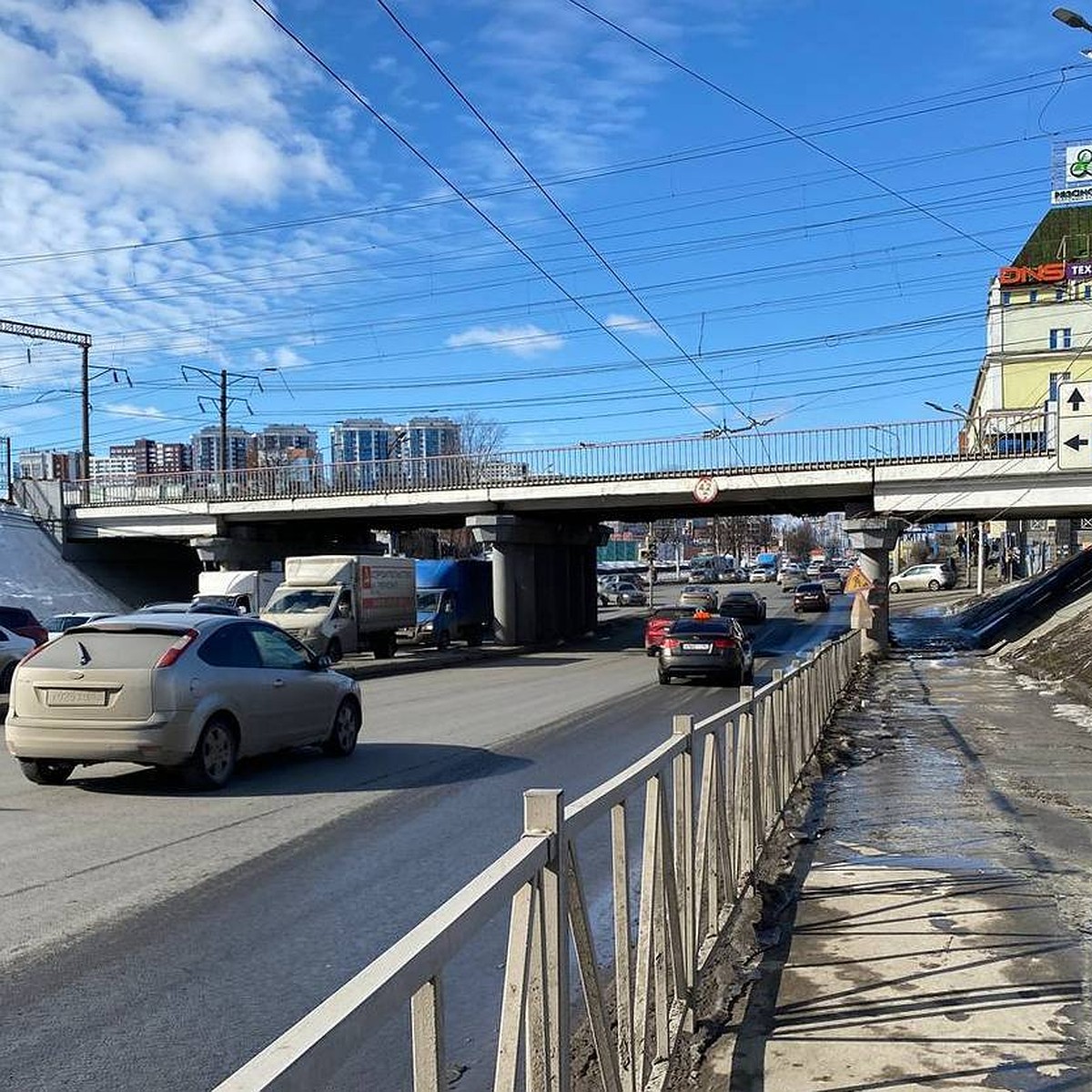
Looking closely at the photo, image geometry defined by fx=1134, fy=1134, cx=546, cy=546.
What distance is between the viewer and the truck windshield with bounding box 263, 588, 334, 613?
99.4ft

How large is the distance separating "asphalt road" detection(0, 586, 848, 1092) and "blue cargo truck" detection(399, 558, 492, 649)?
24.6 meters

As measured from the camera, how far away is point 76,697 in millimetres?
9805

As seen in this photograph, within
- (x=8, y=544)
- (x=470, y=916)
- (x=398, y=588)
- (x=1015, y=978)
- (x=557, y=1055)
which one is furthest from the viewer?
(x=8, y=544)

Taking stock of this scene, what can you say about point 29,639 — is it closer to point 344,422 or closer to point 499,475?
point 499,475

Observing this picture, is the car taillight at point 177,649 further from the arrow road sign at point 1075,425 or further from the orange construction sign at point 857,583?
the orange construction sign at point 857,583

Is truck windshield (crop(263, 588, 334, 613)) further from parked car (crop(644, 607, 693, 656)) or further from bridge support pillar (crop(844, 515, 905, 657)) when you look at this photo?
bridge support pillar (crop(844, 515, 905, 657))

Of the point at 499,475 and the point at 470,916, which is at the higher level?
the point at 499,475

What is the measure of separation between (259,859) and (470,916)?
5.32m

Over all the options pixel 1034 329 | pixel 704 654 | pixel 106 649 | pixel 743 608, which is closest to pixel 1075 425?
pixel 704 654

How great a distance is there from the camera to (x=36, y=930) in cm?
585

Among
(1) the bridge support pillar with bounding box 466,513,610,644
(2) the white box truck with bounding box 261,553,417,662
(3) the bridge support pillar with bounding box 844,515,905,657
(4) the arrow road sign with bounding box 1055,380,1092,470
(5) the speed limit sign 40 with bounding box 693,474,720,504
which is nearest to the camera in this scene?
(4) the arrow road sign with bounding box 1055,380,1092,470

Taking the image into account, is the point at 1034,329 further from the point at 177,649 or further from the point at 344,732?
the point at 177,649

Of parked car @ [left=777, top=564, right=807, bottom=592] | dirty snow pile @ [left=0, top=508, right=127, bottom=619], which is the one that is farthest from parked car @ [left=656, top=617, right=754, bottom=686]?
parked car @ [left=777, top=564, right=807, bottom=592]

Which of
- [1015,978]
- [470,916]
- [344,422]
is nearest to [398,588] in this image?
[1015,978]
